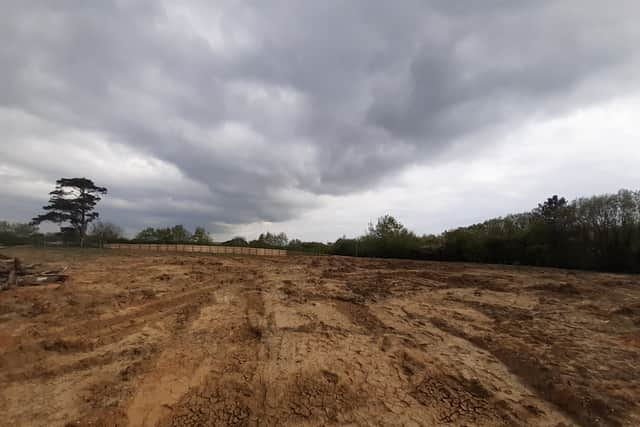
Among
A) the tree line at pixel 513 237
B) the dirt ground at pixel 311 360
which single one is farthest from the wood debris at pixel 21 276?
the tree line at pixel 513 237

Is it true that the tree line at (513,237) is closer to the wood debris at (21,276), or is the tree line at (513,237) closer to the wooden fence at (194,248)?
the wooden fence at (194,248)

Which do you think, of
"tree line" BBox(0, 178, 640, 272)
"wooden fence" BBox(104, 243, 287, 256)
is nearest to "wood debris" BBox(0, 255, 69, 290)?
"wooden fence" BBox(104, 243, 287, 256)

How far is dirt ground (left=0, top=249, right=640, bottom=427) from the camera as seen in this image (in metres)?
3.21

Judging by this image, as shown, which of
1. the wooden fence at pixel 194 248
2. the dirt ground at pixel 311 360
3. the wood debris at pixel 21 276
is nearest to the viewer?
the dirt ground at pixel 311 360

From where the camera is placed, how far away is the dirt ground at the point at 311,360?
321 centimetres

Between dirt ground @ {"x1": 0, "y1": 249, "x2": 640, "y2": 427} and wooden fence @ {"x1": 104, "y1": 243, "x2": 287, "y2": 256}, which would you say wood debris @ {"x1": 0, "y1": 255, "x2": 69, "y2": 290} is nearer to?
dirt ground @ {"x1": 0, "y1": 249, "x2": 640, "y2": 427}

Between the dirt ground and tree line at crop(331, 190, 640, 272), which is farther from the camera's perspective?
tree line at crop(331, 190, 640, 272)

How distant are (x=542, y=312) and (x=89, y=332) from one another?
9635mm

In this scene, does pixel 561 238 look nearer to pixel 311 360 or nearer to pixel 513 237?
pixel 513 237

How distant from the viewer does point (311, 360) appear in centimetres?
434

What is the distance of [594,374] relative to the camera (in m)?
4.00

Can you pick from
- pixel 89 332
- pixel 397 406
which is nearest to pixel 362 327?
pixel 397 406

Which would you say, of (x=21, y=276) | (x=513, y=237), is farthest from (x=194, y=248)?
(x=513, y=237)

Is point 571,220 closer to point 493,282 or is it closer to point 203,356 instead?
point 493,282
